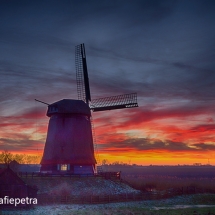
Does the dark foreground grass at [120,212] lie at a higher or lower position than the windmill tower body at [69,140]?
lower

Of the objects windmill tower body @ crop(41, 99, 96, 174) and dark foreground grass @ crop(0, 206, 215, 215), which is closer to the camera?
dark foreground grass @ crop(0, 206, 215, 215)

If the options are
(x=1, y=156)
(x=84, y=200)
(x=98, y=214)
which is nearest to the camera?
(x=98, y=214)

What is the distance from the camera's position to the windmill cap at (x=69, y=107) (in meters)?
40.9

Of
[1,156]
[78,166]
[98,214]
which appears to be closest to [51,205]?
[98,214]

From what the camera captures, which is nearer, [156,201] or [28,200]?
[28,200]

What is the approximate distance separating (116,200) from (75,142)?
999cm

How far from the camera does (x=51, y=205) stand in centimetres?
2998

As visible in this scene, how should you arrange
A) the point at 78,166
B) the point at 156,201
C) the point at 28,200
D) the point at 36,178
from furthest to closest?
1. the point at 78,166
2. the point at 36,178
3. the point at 156,201
4. the point at 28,200

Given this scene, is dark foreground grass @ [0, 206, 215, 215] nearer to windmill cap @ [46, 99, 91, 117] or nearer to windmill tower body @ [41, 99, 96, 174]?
windmill tower body @ [41, 99, 96, 174]

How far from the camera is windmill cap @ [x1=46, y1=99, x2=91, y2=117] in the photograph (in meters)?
40.9

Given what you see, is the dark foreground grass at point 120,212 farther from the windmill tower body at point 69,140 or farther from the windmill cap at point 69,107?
the windmill cap at point 69,107

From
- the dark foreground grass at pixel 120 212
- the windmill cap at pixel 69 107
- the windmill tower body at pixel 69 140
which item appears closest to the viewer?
the dark foreground grass at pixel 120 212

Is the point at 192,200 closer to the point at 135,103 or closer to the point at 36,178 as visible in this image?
the point at 135,103

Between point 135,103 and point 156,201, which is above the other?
point 135,103
